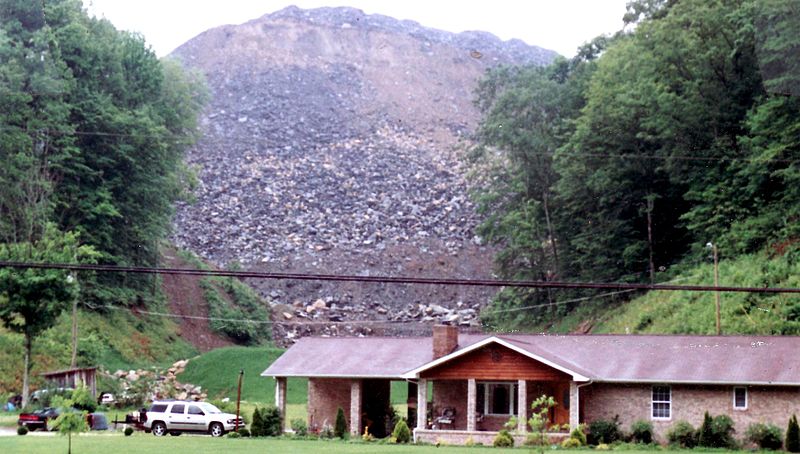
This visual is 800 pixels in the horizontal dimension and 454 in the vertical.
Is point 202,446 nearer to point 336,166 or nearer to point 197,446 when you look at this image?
point 197,446

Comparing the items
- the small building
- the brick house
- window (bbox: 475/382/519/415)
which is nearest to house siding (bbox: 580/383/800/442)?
the brick house

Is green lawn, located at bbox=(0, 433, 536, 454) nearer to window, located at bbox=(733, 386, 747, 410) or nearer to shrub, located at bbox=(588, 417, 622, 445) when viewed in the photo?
shrub, located at bbox=(588, 417, 622, 445)

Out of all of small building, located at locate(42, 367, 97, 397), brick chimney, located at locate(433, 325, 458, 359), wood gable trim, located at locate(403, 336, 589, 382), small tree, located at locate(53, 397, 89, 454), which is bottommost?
small tree, located at locate(53, 397, 89, 454)

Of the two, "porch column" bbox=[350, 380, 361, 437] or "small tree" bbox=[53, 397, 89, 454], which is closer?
"small tree" bbox=[53, 397, 89, 454]

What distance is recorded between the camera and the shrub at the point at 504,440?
34125mm

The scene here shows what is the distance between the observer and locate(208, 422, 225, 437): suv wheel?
3794 cm

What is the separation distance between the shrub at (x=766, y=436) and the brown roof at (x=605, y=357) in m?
1.26

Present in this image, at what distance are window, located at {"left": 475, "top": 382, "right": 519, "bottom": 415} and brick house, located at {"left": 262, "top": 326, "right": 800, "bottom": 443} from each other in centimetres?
4

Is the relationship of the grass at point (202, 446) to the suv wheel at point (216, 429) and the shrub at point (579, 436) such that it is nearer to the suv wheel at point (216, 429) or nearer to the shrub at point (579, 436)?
the shrub at point (579, 436)

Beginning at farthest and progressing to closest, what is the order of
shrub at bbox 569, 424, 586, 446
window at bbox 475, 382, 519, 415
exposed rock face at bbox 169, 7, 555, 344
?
exposed rock face at bbox 169, 7, 555, 344
window at bbox 475, 382, 519, 415
shrub at bbox 569, 424, 586, 446

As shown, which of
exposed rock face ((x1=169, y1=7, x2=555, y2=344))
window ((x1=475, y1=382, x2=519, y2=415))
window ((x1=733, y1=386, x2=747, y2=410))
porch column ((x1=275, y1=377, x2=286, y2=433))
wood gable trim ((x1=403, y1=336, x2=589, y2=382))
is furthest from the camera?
exposed rock face ((x1=169, y1=7, x2=555, y2=344))

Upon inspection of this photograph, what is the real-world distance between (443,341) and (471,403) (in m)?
2.67

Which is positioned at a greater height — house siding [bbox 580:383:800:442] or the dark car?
house siding [bbox 580:383:800:442]

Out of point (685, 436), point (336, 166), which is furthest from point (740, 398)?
point (336, 166)
